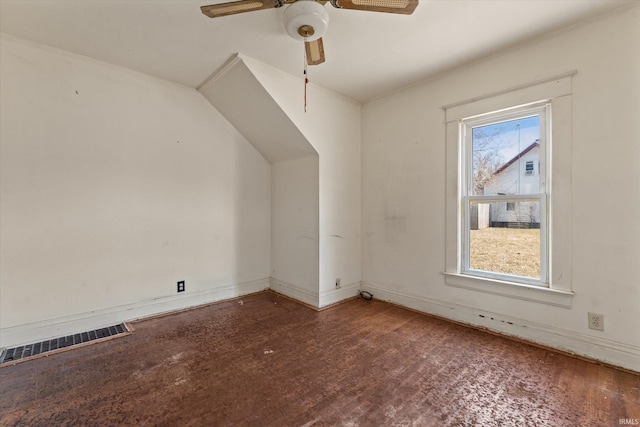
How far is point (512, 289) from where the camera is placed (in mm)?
2473

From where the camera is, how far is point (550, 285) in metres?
2.29

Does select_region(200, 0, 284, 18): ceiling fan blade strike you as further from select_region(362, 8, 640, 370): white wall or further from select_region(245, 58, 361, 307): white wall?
select_region(362, 8, 640, 370): white wall

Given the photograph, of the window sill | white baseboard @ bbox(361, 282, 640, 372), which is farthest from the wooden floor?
the window sill

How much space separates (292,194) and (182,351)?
6.78 feet

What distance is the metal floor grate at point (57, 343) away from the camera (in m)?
2.17

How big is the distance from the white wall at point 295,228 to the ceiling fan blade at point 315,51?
1189 mm

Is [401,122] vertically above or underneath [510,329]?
above

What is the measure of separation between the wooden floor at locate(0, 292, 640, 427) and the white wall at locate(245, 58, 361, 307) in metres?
0.88

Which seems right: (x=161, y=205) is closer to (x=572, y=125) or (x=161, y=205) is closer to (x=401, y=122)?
(x=401, y=122)

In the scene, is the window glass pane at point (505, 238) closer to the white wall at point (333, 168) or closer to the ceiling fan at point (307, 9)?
the white wall at point (333, 168)

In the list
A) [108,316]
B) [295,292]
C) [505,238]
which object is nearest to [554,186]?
[505,238]

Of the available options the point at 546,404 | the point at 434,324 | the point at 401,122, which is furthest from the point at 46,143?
the point at 546,404

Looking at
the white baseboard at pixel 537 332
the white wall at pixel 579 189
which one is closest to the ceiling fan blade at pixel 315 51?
the white wall at pixel 579 189

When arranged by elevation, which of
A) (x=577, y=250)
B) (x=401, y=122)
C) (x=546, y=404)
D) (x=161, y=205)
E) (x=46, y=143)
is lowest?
(x=546, y=404)
